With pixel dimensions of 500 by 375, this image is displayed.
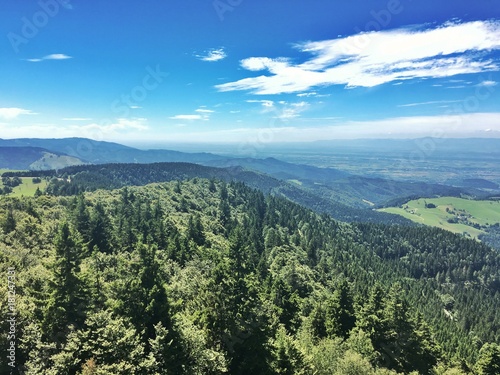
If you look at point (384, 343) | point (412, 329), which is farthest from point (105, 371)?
point (412, 329)

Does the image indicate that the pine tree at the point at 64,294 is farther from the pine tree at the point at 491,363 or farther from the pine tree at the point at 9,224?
the pine tree at the point at 491,363

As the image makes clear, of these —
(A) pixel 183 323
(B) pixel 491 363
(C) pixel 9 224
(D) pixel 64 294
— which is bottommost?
(B) pixel 491 363

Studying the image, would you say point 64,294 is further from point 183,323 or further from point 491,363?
point 491,363

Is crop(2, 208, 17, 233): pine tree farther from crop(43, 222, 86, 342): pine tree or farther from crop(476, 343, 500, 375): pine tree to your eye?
crop(476, 343, 500, 375): pine tree

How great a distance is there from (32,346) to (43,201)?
112m

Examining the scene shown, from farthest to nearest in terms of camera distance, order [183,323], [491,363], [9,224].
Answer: [9,224], [491,363], [183,323]

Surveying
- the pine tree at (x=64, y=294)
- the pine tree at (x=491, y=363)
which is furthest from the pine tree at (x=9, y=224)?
the pine tree at (x=491, y=363)

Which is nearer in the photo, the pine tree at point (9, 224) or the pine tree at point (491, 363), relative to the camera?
the pine tree at point (491, 363)

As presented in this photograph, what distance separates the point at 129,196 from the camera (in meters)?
163

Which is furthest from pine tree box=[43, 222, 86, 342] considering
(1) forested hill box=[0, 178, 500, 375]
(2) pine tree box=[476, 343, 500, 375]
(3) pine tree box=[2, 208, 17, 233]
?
(2) pine tree box=[476, 343, 500, 375]

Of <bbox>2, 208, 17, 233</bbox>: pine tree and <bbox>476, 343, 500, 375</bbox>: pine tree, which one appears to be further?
<bbox>2, 208, 17, 233</bbox>: pine tree

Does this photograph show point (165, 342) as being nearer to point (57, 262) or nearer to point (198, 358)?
point (198, 358)

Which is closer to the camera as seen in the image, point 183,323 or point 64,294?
point 183,323

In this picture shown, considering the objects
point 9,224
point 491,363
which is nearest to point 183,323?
point 491,363
